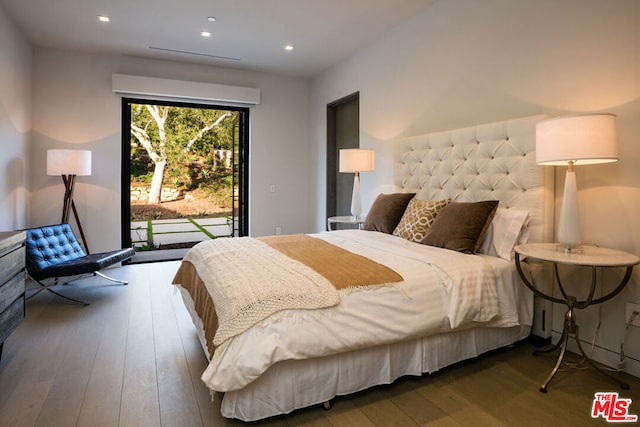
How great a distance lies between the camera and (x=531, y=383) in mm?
2020

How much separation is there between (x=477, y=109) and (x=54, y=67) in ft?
15.8

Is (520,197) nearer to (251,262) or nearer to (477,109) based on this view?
(477,109)

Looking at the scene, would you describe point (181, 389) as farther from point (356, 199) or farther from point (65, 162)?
point (65, 162)

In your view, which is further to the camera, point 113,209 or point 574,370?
point 113,209

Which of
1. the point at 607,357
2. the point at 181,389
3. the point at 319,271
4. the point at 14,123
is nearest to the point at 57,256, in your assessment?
the point at 14,123

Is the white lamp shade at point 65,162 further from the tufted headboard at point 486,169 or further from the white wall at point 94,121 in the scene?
the tufted headboard at point 486,169

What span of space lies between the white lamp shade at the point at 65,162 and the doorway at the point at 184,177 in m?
1.63

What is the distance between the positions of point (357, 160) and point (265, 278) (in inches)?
95.7

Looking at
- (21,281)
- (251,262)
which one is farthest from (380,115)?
(21,281)

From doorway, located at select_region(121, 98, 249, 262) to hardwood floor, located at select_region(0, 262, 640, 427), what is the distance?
10.6 ft

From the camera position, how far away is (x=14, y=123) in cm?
388

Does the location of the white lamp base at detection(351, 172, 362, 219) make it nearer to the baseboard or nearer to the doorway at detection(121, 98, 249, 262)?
the doorway at detection(121, 98, 249, 262)

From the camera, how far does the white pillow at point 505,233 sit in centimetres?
243

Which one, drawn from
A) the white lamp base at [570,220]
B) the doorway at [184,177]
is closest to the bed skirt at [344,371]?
the white lamp base at [570,220]
